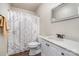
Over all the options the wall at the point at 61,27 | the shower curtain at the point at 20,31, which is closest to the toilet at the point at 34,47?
the shower curtain at the point at 20,31

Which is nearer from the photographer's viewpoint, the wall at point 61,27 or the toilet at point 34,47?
the wall at point 61,27

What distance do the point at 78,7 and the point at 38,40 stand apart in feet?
3.98

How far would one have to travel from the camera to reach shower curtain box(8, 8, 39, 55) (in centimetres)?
176

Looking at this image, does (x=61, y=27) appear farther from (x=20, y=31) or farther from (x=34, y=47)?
(x=20, y=31)

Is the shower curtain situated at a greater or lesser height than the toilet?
greater

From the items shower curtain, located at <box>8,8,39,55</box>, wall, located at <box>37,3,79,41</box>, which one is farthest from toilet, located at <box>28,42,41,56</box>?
wall, located at <box>37,3,79,41</box>

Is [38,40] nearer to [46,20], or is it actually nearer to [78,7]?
[46,20]

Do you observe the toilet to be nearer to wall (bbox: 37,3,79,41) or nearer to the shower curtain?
the shower curtain

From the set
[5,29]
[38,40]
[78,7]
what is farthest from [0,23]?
[78,7]

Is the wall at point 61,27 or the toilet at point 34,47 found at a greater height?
the wall at point 61,27

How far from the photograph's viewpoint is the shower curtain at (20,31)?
5.79 feet

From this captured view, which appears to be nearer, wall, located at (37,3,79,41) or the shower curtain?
wall, located at (37,3,79,41)

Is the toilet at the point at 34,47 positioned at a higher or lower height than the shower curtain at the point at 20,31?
lower

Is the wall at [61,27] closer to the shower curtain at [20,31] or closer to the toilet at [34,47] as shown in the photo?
the shower curtain at [20,31]
